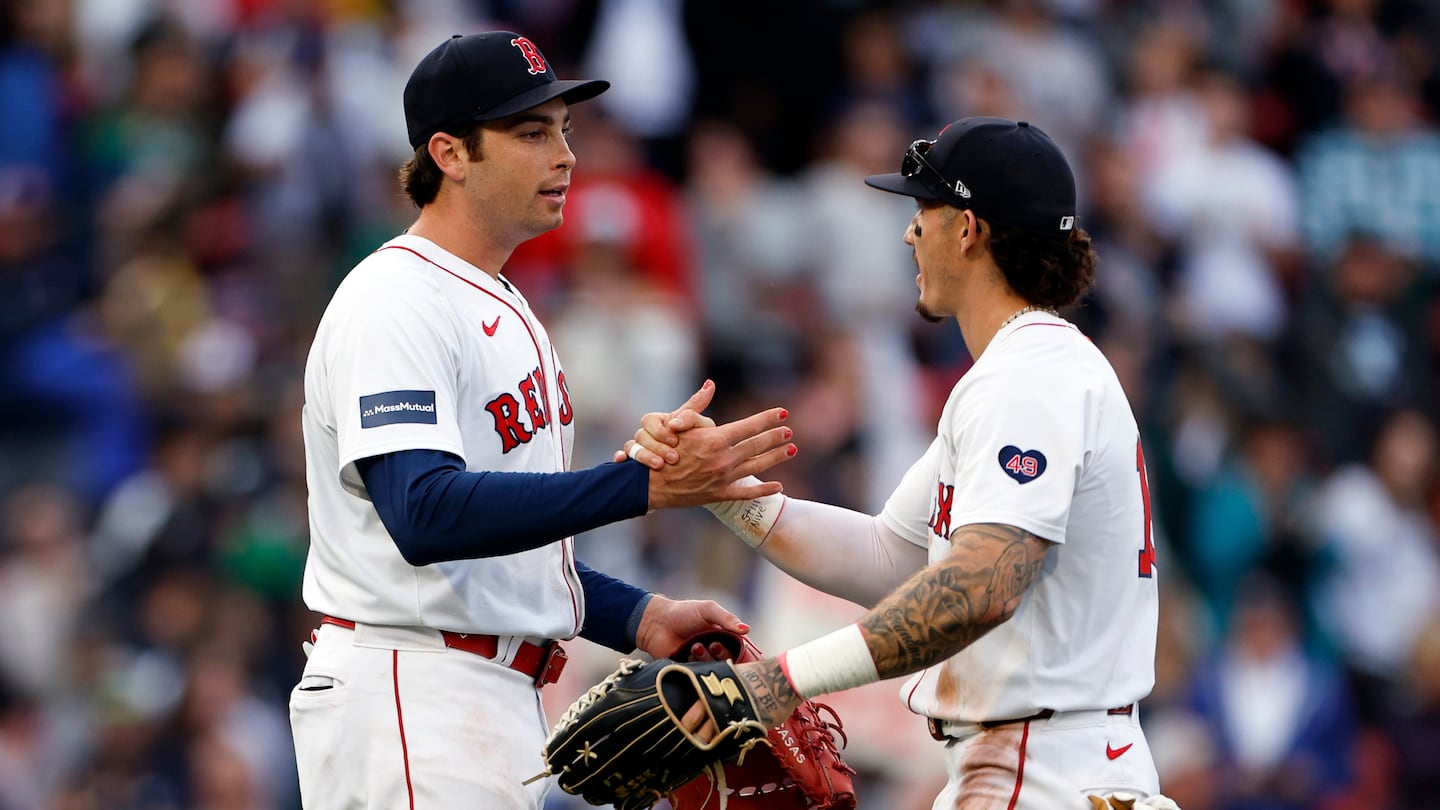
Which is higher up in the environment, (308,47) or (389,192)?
(308,47)

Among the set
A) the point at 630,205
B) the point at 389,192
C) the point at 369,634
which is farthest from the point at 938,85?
the point at 369,634

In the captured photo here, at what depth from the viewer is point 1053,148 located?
16.7ft

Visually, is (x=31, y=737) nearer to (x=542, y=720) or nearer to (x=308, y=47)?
(x=308, y=47)

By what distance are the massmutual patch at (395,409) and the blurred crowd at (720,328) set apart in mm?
4861

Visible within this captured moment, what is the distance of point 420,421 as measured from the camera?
4.71 meters

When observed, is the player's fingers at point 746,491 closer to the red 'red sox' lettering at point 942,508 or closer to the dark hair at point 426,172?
the red 'red sox' lettering at point 942,508

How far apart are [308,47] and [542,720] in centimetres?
720

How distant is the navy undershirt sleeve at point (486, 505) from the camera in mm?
4582

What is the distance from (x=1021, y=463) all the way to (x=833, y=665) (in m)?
0.66

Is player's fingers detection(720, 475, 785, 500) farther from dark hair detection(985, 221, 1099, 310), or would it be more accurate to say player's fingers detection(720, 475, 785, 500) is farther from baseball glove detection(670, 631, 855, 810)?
dark hair detection(985, 221, 1099, 310)

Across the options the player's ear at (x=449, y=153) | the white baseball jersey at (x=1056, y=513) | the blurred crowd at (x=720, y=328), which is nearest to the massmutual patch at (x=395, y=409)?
the player's ear at (x=449, y=153)

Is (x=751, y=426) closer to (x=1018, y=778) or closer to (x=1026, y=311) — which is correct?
(x=1026, y=311)

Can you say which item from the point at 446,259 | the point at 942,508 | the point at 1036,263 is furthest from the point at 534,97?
the point at 942,508

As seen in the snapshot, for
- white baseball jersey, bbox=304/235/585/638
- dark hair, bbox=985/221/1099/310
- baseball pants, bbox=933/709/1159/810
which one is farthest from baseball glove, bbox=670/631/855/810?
dark hair, bbox=985/221/1099/310
